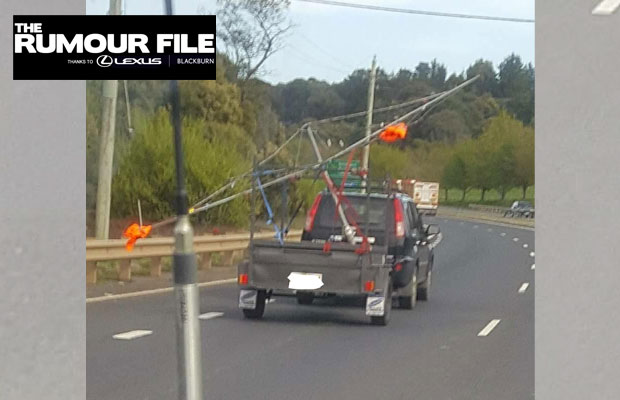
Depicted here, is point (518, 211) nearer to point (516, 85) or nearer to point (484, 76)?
point (516, 85)

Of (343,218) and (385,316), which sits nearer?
(385,316)

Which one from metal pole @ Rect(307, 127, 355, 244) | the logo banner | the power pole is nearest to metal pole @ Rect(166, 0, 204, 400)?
the logo banner

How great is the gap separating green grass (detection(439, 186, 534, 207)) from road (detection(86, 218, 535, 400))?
157 cm

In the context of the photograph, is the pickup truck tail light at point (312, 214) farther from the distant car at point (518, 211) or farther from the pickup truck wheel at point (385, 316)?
the distant car at point (518, 211)

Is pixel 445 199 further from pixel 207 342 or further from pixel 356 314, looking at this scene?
pixel 207 342

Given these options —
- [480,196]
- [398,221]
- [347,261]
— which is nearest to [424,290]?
[398,221]

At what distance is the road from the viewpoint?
899cm

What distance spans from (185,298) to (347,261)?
8.79 meters

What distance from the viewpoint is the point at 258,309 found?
13641 millimetres

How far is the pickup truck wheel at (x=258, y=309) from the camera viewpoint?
44.6 feet

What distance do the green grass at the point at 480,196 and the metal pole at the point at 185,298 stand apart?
12.6 metres
